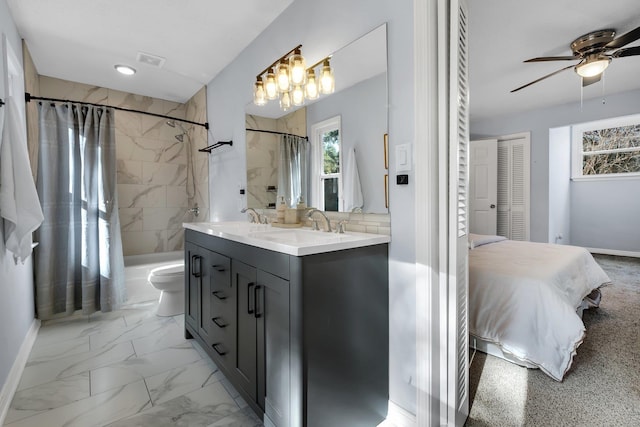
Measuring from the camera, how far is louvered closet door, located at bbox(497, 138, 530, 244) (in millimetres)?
4758

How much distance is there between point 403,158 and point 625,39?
2442 mm

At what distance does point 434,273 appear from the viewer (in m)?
1.23

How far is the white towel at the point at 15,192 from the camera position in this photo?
155 centimetres

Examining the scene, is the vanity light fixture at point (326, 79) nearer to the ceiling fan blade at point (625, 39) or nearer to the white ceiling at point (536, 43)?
the white ceiling at point (536, 43)

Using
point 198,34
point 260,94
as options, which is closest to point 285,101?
point 260,94

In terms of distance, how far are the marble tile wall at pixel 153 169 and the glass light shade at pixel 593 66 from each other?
3858mm

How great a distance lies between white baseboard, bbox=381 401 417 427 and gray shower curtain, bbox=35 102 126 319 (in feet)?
8.66

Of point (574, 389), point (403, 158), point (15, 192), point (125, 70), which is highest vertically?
point (125, 70)

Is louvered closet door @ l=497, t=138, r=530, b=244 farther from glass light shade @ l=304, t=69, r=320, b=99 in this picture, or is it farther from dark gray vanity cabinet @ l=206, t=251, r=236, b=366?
dark gray vanity cabinet @ l=206, t=251, r=236, b=366

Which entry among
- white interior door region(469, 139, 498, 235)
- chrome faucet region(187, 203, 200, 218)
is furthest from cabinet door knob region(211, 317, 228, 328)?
white interior door region(469, 139, 498, 235)

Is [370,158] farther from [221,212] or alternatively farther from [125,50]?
[125,50]

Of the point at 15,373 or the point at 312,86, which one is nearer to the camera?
the point at 15,373

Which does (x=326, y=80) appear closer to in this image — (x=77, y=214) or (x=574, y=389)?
(x=574, y=389)

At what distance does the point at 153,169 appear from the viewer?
3.74m
